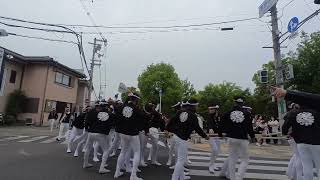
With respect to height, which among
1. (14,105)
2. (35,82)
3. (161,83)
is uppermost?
(161,83)

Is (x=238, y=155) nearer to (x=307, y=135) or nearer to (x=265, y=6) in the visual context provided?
(x=307, y=135)

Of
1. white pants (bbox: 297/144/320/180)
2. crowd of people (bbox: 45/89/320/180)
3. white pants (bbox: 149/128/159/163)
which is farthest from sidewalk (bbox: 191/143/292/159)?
white pants (bbox: 297/144/320/180)

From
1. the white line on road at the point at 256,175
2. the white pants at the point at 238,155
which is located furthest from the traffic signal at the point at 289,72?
the white pants at the point at 238,155

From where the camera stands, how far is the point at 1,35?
1978 cm

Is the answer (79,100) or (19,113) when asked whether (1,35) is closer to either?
(19,113)

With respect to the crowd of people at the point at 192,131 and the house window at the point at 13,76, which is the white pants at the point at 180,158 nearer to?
the crowd of people at the point at 192,131

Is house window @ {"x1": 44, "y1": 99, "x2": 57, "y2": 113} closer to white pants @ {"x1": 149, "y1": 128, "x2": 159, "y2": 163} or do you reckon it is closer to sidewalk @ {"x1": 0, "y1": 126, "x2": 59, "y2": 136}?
sidewalk @ {"x1": 0, "y1": 126, "x2": 59, "y2": 136}

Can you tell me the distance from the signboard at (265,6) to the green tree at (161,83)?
108ft

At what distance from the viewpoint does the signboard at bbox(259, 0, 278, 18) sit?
18566 millimetres

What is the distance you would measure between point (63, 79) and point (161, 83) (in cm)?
1900

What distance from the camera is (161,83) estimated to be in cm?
5406

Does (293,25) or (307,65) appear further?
(307,65)

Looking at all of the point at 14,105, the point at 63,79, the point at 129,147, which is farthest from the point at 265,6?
the point at 63,79

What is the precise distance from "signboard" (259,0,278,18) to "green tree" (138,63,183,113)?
33.0 metres
